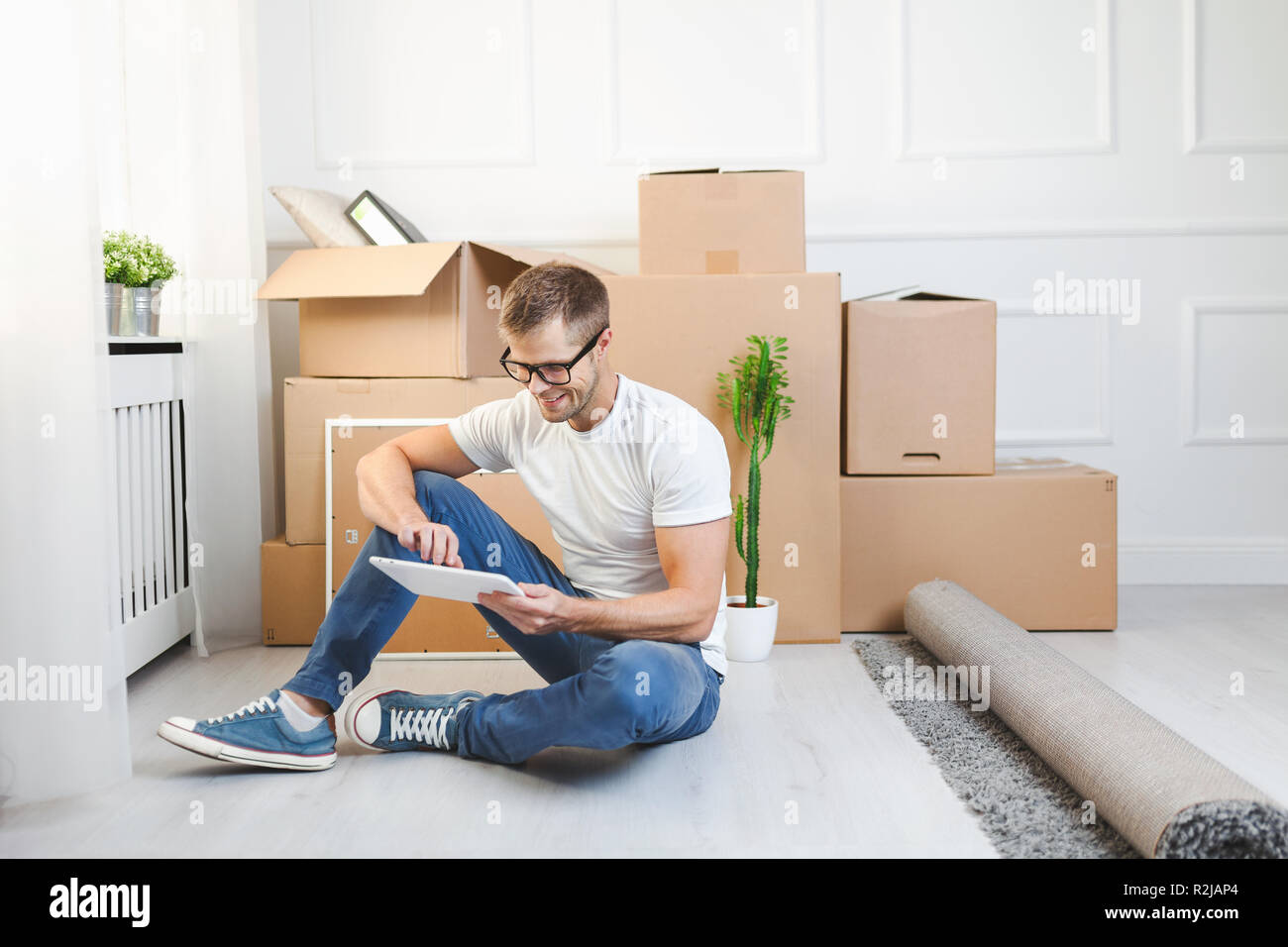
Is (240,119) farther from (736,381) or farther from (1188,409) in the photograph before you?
(1188,409)

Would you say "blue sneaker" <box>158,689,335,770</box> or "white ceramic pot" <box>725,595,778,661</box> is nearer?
"blue sneaker" <box>158,689,335,770</box>

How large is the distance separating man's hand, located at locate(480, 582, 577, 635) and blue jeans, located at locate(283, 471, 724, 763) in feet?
0.29

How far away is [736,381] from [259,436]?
1184mm

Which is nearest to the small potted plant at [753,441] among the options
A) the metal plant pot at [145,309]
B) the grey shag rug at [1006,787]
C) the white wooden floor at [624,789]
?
the white wooden floor at [624,789]

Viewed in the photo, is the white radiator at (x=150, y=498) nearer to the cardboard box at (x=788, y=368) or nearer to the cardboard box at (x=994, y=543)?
the cardboard box at (x=788, y=368)

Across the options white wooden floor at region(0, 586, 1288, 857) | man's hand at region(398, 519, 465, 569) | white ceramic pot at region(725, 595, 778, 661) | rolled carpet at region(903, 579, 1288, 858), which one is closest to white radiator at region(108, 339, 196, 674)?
white wooden floor at region(0, 586, 1288, 857)

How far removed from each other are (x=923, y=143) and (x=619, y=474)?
72.1 inches

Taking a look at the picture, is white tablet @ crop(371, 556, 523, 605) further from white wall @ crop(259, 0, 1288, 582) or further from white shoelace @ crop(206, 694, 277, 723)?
white wall @ crop(259, 0, 1288, 582)

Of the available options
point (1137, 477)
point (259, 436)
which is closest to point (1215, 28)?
point (1137, 477)

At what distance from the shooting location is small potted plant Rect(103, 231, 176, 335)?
2299mm

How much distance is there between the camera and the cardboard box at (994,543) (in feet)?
8.83

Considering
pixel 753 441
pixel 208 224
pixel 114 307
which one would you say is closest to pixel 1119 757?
pixel 753 441

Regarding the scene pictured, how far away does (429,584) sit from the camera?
1.59m
